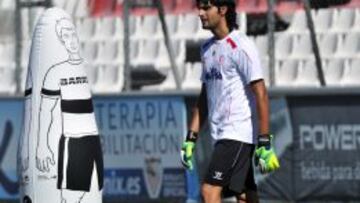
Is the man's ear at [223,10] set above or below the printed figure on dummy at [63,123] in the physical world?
above

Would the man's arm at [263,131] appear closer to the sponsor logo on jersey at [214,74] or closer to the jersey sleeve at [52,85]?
the sponsor logo on jersey at [214,74]

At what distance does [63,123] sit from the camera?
26.7 ft

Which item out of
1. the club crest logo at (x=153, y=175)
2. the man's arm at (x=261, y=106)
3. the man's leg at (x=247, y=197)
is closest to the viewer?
the man's arm at (x=261, y=106)

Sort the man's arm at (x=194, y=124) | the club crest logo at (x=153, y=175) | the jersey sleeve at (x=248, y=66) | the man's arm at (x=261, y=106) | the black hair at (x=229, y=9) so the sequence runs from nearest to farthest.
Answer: the man's arm at (x=261, y=106) < the jersey sleeve at (x=248, y=66) < the black hair at (x=229, y=9) < the man's arm at (x=194, y=124) < the club crest logo at (x=153, y=175)

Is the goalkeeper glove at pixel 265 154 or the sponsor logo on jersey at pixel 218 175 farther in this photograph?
the sponsor logo on jersey at pixel 218 175

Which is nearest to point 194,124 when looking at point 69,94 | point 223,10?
point 223,10

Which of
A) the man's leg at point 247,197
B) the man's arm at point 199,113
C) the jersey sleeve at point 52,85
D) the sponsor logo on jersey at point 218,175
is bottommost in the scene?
the man's leg at point 247,197

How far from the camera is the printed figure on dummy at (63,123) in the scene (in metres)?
8.10

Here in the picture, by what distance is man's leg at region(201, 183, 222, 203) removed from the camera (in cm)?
822

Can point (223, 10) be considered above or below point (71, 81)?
above

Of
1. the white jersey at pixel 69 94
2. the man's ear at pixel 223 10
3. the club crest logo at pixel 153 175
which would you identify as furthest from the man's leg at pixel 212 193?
the club crest logo at pixel 153 175

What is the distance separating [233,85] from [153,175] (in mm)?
5194

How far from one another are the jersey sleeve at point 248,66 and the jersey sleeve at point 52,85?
1227 millimetres

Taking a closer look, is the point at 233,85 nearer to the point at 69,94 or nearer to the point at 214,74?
the point at 214,74
